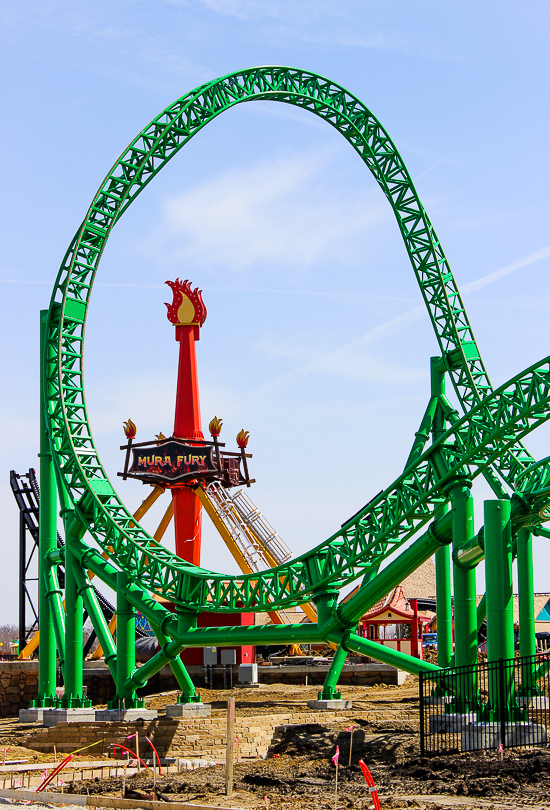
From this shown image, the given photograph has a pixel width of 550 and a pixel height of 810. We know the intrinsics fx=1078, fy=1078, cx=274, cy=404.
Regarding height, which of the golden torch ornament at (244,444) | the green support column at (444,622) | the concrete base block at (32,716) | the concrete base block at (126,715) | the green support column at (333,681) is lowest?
the concrete base block at (32,716)

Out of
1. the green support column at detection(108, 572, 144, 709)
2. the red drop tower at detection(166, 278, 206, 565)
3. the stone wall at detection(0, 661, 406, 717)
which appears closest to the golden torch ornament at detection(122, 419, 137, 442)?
the red drop tower at detection(166, 278, 206, 565)

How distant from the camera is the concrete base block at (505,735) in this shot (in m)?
16.8

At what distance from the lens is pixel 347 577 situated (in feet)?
76.4

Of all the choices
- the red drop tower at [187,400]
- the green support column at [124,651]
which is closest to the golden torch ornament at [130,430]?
the red drop tower at [187,400]

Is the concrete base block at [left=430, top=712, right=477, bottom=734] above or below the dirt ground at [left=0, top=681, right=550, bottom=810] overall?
above

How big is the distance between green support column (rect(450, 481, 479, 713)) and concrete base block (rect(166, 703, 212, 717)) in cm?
745

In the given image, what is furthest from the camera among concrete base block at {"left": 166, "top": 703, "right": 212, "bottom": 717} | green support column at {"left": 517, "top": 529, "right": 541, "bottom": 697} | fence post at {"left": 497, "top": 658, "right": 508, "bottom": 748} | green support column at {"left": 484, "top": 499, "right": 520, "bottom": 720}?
concrete base block at {"left": 166, "top": 703, "right": 212, "bottom": 717}

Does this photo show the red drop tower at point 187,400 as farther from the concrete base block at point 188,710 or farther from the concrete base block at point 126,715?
the concrete base block at point 188,710

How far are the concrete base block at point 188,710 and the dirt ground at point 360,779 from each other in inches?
149

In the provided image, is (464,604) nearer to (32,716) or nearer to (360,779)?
(360,779)

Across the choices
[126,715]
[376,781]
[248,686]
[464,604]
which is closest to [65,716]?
[126,715]

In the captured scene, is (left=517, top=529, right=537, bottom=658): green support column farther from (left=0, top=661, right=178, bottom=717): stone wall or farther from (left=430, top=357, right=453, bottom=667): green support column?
(left=0, top=661, right=178, bottom=717): stone wall

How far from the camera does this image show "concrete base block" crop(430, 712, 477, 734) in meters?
17.8

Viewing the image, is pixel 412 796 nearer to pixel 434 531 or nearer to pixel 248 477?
pixel 434 531
